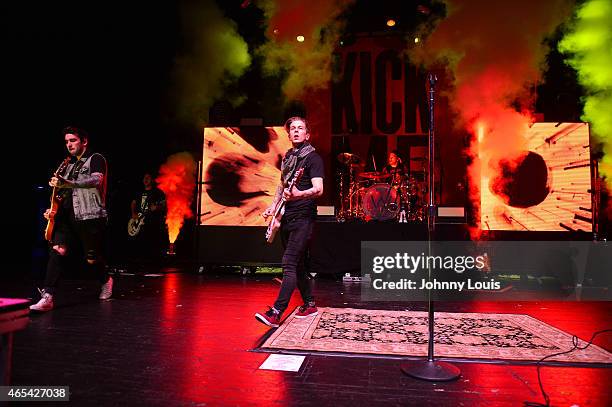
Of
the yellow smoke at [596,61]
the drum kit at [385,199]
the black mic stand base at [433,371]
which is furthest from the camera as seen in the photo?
the yellow smoke at [596,61]

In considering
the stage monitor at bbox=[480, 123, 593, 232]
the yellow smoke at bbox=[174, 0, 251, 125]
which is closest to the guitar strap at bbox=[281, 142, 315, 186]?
the stage monitor at bbox=[480, 123, 593, 232]

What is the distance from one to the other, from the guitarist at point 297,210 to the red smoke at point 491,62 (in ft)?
20.1

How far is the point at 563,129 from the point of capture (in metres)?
7.94

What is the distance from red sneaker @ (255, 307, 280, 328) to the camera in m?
3.49

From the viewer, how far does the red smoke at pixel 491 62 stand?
8.69m

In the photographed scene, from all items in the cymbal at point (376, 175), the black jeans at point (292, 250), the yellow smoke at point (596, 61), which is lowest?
the black jeans at point (292, 250)

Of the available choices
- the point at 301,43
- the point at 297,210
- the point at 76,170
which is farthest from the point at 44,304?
the point at 301,43

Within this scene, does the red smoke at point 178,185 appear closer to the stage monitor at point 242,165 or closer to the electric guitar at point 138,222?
the electric guitar at point 138,222

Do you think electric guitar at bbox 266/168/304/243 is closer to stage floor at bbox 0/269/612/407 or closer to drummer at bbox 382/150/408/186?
stage floor at bbox 0/269/612/407

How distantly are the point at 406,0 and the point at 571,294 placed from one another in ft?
22.9

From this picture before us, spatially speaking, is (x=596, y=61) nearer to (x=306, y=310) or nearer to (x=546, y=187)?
(x=546, y=187)

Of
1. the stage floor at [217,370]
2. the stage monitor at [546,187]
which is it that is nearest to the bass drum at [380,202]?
the stage monitor at [546,187]

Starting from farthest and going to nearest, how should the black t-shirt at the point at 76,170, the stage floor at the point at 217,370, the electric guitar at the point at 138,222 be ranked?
the electric guitar at the point at 138,222
the black t-shirt at the point at 76,170
the stage floor at the point at 217,370

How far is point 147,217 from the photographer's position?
947 centimetres
